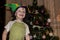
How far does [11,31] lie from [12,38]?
0.11 m

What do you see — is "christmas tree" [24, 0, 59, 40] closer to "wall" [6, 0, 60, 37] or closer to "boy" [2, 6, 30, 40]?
"wall" [6, 0, 60, 37]

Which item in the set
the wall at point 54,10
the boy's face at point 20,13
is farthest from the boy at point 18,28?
the wall at point 54,10

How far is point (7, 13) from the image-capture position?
501 cm

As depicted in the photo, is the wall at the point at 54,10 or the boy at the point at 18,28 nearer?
the boy at the point at 18,28

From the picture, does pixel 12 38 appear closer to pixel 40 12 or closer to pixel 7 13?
pixel 40 12

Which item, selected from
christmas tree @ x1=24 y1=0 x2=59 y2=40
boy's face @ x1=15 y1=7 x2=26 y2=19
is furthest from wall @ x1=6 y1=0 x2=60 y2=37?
boy's face @ x1=15 y1=7 x2=26 y2=19

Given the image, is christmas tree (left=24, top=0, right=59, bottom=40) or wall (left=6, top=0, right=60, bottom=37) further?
wall (left=6, top=0, right=60, bottom=37)

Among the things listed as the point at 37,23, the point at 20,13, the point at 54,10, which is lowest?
the point at 37,23

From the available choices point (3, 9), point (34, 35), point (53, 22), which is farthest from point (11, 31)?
point (53, 22)

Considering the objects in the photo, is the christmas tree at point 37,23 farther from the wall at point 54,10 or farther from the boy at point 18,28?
the boy at point 18,28

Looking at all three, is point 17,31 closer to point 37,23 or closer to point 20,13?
point 20,13

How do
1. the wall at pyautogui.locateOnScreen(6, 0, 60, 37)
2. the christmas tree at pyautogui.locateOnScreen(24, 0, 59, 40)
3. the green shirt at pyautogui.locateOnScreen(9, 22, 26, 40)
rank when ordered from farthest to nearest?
the wall at pyautogui.locateOnScreen(6, 0, 60, 37)
the christmas tree at pyautogui.locateOnScreen(24, 0, 59, 40)
the green shirt at pyautogui.locateOnScreen(9, 22, 26, 40)

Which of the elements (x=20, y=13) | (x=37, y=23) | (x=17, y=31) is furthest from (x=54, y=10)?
(x=17, y=31)

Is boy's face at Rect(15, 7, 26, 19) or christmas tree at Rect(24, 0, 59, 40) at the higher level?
boy's face at Rect(15, 7, 26, 19)
